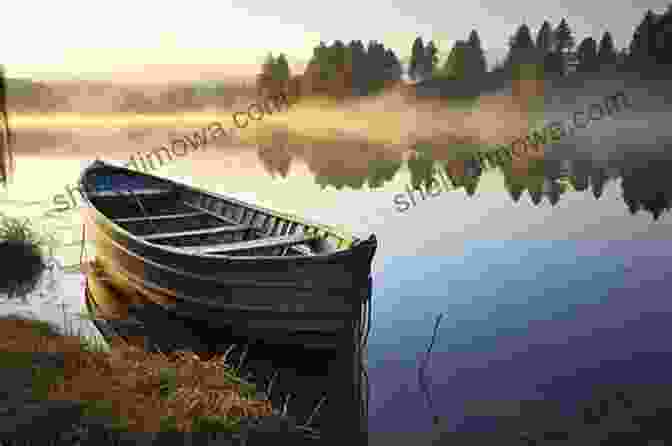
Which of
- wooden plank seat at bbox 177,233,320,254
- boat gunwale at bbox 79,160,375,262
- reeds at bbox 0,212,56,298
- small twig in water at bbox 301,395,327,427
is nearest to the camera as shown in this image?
small twig in water at bbox 301,395,327,427

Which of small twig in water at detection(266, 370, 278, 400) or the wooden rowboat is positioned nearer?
small twig in water at detection(266, 370, 278, 400)

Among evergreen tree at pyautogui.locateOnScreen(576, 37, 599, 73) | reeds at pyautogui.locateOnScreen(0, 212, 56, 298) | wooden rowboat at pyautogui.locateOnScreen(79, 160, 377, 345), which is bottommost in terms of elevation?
reeds at pyautogui.locateOnScreen(0, 212, 56, 298)

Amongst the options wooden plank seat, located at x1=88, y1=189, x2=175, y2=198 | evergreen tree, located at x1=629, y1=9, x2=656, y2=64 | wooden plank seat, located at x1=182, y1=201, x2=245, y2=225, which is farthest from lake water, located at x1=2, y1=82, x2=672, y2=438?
evergreen tree, located at x1=629, y1=9, x2=656, y2=64

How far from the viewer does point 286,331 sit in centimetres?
939

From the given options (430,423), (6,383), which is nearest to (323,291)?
(430,423)

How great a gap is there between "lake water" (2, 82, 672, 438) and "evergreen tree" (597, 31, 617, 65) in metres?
39.5

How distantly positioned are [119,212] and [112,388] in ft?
31.5

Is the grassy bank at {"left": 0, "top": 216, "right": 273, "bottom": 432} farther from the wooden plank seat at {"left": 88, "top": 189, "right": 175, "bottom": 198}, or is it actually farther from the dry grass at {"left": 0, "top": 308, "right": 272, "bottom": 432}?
the wooden plank seat at {"left": 88, "top": 189, "right": 175, "bottom": 198}

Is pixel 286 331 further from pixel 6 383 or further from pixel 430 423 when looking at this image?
pixel 6 383

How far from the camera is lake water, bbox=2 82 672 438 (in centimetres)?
955

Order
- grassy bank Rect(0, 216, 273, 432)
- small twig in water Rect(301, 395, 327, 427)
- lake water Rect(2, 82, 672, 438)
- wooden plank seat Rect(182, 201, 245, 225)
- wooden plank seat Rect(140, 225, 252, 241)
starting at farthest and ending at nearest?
wooden plank seat Rect(182, 201, 245, 225), wooden plank seat Rect(140, 225, 252, 241), lake water Rect(2, 82, 672, 438), small twig in water Rect(301, 395, 327, 427), grassy bank Rect(0, 216, 273, 432)

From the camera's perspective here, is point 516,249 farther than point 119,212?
Yes

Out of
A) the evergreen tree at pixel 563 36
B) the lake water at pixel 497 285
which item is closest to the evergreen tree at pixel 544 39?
the evergreen tree at pixel 563 36

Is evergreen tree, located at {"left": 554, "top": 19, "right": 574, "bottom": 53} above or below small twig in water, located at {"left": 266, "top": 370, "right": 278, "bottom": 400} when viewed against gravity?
above
